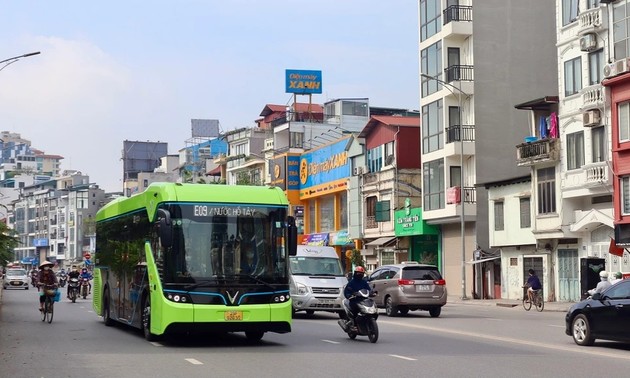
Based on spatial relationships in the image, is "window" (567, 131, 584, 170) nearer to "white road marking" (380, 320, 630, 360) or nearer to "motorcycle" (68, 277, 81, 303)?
"white road marking" (380, 320, 630, 360)

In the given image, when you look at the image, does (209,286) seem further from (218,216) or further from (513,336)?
(513,336)

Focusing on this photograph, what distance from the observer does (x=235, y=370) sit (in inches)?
564

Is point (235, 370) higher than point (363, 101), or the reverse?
point (363, 101)

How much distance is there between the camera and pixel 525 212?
48.7 metres

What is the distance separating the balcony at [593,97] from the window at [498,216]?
32.3 ft

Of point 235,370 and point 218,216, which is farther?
point 218,216

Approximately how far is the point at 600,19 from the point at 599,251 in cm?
1004

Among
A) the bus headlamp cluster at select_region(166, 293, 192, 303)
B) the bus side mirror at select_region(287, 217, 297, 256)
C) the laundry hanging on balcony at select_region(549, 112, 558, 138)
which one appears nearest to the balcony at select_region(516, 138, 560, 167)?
the laundry hanging on balcony at select_region(549, 112, 558, 138)

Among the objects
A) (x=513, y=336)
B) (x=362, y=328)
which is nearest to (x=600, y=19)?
(x=513, y=336)

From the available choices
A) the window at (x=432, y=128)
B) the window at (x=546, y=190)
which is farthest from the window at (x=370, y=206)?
the window at (x=546, y=190)

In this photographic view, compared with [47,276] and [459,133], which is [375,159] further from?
[47,276]

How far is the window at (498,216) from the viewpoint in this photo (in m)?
50.9

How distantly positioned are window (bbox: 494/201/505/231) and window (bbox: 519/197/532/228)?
1949 mm

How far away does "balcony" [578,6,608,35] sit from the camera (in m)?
40.8
